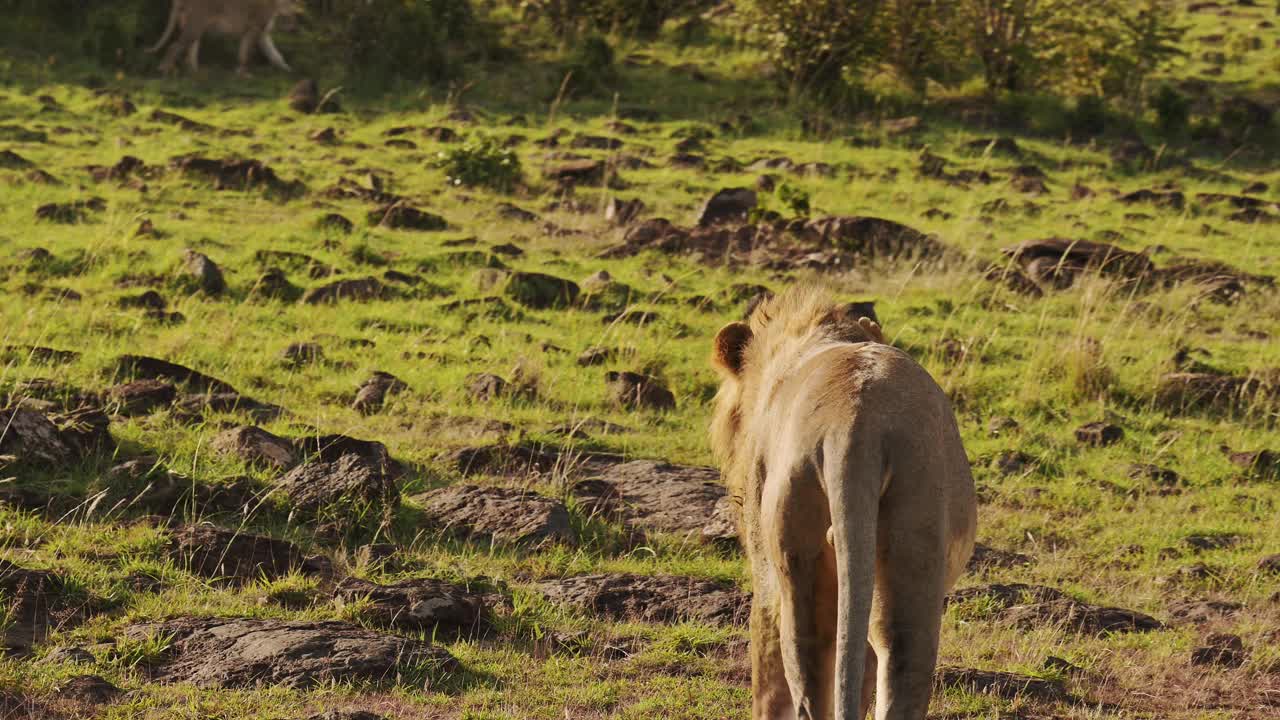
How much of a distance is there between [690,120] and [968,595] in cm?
Answer: 1361

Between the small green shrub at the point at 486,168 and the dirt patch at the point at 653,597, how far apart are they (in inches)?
369

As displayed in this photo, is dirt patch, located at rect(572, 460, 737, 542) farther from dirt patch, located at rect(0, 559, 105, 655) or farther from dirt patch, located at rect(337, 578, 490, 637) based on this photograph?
dirt patch, located at rect(0, 559, 105, 655)

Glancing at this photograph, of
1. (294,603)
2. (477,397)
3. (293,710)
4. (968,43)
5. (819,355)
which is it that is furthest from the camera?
(968,43)

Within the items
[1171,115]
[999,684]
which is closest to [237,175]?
[999,684]

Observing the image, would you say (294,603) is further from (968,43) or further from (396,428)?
(968,43)

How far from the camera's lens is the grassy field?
19.5 ft

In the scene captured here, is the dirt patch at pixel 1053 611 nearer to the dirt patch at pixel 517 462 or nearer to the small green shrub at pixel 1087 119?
the dirt patch at pixel 517 462

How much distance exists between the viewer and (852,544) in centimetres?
350

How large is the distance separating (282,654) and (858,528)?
280 centimetres

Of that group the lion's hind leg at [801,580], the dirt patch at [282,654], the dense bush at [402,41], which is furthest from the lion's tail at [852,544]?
the dense bush at [402,41]

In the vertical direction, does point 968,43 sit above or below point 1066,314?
above

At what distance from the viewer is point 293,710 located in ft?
16.9

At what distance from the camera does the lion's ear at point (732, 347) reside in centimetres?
482

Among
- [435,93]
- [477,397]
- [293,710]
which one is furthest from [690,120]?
[293,710]
